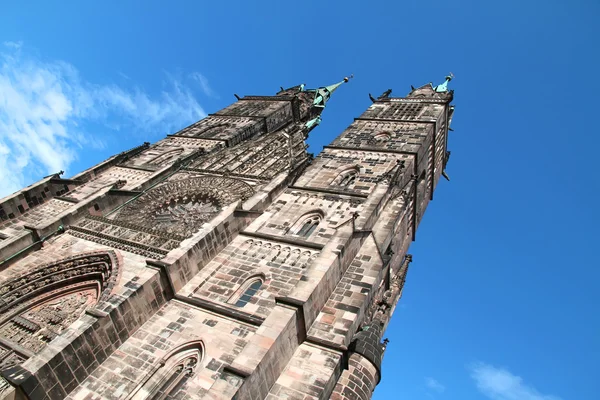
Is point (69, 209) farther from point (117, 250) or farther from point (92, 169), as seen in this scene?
point (92, 169)

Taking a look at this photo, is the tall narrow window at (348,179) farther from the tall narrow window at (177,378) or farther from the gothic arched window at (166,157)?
the tall narrow window at (177,378)

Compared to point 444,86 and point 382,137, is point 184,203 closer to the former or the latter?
point 382,137

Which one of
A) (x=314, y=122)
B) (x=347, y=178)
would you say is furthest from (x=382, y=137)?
(x=314, y=122)

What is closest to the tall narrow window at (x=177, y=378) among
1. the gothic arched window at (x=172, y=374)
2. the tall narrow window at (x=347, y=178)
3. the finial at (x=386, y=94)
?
the gothic arched window at (x=172, y=374)

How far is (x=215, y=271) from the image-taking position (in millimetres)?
13570

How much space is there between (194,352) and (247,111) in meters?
22.7

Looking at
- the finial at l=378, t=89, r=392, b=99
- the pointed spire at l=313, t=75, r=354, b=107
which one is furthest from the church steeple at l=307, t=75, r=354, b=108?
the finial at l=378, t=89, r=392, b=99

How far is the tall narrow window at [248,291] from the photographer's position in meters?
12.4

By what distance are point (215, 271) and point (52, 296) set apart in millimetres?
5173

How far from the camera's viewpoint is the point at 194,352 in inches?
430

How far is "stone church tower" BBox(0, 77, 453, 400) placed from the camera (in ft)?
33.2

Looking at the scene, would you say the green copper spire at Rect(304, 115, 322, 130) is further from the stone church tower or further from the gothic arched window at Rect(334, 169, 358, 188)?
the gothic arched window at Rect(334, 169, 358, 188)

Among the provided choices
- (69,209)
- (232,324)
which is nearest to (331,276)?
(232,324)

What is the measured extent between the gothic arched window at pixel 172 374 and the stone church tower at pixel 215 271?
0.03 meters
